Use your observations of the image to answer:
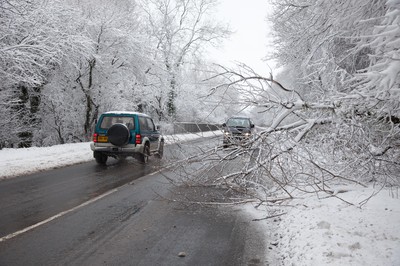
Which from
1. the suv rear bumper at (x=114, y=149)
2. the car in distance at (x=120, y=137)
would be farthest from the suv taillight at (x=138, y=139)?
the suv rear bumper at (x=114, y=149)

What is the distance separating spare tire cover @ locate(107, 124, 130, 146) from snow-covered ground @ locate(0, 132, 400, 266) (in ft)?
21.8

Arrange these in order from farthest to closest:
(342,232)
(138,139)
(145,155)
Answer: (145,155)
(138,139)
(342,232)

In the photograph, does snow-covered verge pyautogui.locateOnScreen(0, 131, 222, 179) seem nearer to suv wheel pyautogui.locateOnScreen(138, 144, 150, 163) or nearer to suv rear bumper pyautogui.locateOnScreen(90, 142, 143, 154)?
suv wheel pyautogui.locateOnScreen(138, 144, 150, 163)

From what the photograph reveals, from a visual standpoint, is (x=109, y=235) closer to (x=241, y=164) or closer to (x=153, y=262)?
(x=153, y=262)

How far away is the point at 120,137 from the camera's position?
1231cm

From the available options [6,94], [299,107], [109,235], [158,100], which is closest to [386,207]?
[299,107]

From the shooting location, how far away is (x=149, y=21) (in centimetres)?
3584

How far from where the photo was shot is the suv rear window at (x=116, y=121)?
1282 centimetres

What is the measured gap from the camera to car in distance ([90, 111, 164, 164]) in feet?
40.6

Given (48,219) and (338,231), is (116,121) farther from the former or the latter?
(338,231)

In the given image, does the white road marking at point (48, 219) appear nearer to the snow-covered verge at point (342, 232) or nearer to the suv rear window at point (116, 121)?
the snow-covered verge at point (342, 232)

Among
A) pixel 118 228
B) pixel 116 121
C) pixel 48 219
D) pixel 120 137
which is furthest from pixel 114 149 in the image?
pixel 118 228

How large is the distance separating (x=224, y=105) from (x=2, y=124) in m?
19.3

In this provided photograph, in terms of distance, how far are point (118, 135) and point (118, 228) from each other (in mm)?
7083
